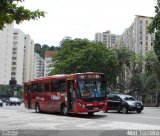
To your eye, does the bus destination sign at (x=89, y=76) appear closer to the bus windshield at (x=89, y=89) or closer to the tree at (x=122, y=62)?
the bus windshield at (x=89, y=89)

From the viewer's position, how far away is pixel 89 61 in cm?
6181

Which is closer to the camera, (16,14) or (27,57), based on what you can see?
(16,14)

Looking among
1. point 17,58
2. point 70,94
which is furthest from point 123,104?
point 17,58

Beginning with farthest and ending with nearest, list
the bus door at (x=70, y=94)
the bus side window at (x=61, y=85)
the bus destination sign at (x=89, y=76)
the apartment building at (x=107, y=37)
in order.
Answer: the apartment building at (x=107, y=37)
the bus side window at (x=61, y=85)
the bus door at (x=70, y=94)
the bus destination sign at (x=89, y=76)

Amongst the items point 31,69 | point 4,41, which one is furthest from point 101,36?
point 4,41

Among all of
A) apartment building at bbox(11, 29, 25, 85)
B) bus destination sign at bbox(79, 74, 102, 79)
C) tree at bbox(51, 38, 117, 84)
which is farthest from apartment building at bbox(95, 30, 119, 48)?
bus destination sign at bbox(79, 74, 102, 79)

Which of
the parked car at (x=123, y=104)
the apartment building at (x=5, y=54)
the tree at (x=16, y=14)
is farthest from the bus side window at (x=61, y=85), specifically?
the apartment building at (x=5, y=54)

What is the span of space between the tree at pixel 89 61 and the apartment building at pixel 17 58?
3102 inches

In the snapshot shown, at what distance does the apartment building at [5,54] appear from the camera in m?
127

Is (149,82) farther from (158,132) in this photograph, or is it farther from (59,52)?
(158,132)

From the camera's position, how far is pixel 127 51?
6944 centimetres

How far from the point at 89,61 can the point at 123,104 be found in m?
31.7

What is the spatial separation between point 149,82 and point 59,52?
55.3ft

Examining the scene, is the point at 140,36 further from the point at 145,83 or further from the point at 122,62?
the point at 145,83
